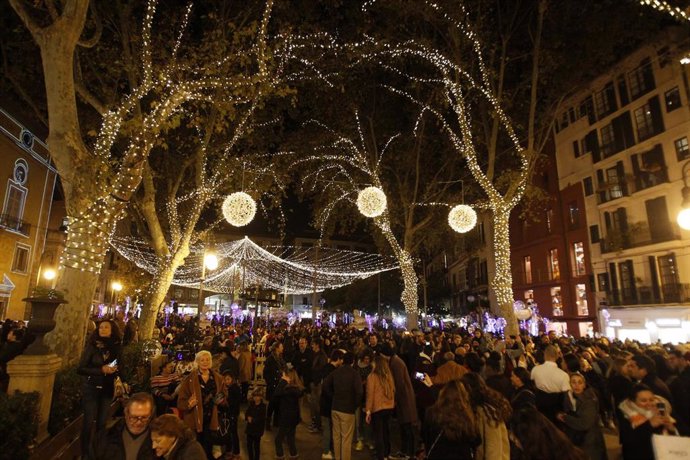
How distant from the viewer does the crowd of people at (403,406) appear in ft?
11.2

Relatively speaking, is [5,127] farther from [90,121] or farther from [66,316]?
[66,316]

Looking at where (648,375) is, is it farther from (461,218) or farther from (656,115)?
(656,115)

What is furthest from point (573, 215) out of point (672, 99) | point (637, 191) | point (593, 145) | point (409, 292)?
point (409, 292)

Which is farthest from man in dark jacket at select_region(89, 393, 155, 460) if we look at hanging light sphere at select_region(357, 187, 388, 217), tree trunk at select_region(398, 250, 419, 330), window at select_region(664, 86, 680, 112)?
window at select_region(664, 86, 680, 112)

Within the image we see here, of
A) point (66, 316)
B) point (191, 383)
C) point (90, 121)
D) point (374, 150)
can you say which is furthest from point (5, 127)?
point (191, 383)

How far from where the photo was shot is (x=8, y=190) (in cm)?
2236

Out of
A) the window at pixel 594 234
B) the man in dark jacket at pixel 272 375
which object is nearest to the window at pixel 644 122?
the window at pixel 594 234

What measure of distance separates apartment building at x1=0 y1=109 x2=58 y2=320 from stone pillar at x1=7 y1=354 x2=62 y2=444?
67.7 ft

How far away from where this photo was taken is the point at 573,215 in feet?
91.8

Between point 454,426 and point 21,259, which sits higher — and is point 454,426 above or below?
below

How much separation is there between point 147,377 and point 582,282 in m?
25.5

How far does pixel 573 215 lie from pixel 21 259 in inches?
1283

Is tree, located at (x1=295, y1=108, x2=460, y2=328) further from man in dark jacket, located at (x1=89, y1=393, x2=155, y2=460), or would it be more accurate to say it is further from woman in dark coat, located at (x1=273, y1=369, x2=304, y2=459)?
man in dark jacket, located at (x1=89, y1=393, x2=155, y2=460)

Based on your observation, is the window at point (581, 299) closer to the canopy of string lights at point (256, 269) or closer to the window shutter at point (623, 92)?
the window shutter at point (623, 92)
